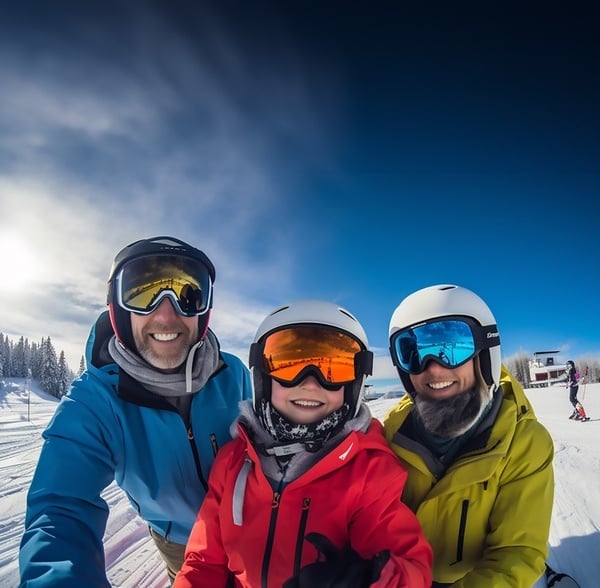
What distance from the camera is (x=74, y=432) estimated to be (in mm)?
2078

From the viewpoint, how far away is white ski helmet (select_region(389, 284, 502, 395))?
8.39 feet

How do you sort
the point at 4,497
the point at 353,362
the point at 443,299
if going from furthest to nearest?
the point at 4,497, the point at 443,299, the point at 353,362

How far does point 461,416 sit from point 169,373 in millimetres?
1960

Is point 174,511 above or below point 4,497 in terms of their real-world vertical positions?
above

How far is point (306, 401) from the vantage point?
2268 mm

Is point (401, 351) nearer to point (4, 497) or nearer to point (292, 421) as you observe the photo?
point (292, 421)

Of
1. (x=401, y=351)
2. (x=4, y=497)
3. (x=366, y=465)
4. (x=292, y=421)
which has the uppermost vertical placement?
(x=401, y=351)

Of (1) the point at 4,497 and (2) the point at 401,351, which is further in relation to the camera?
(1) the point at 4,497

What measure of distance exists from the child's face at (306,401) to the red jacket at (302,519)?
31 cm

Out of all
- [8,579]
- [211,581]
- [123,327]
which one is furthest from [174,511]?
[8,579]

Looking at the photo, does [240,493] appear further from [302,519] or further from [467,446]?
[467,446]

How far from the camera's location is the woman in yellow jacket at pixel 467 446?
1.92m

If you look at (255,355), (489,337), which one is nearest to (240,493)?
(255,355)

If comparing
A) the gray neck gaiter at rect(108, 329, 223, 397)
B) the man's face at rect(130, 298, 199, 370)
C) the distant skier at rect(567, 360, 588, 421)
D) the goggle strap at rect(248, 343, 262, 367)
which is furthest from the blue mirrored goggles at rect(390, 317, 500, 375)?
the distant skier at rect(567, 360, 588, 421)
